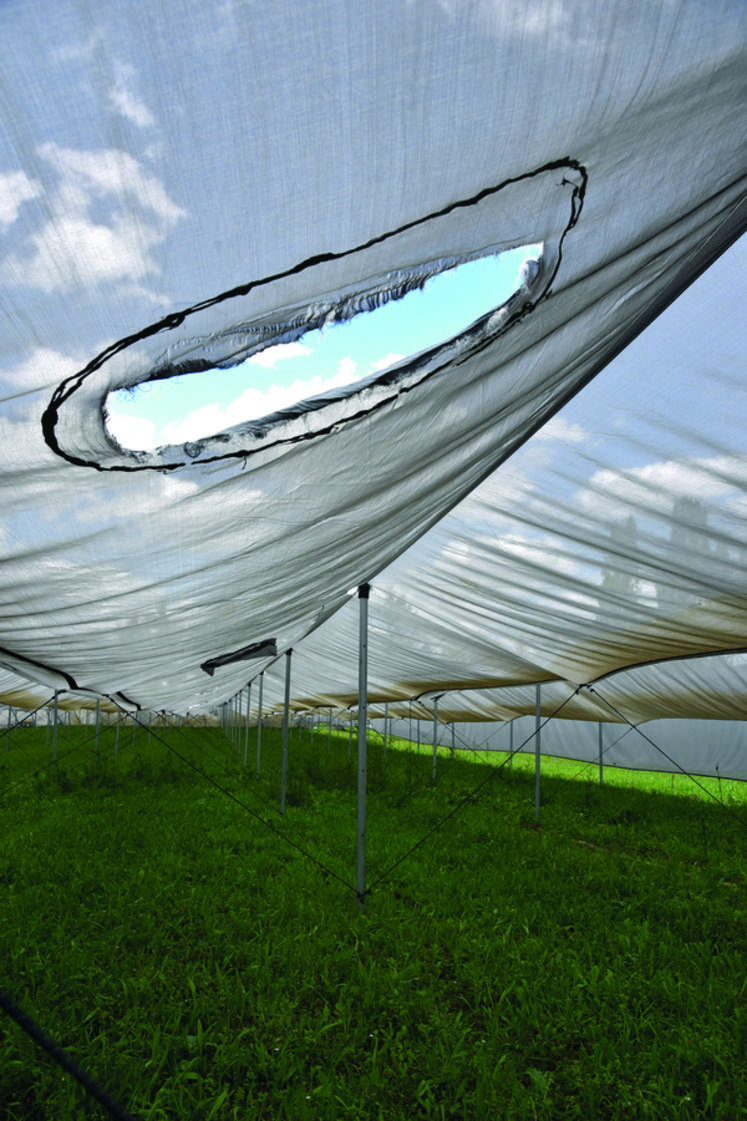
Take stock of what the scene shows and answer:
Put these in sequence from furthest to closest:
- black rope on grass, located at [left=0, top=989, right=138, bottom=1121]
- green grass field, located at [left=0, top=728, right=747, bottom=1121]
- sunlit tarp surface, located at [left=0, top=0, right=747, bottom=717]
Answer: green grass field, located at [left=0, top=728, right=747, bottom=1121] < black rope on grass, located at [left=0, top=989, right=138, bottom=1121] < sunlit tarp surface, located at [left=0, top=0, right=747, bottom=717]

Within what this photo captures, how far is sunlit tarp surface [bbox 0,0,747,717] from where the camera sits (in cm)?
85

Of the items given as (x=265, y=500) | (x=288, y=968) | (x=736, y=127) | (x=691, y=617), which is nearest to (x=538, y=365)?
(x=736, y=127)

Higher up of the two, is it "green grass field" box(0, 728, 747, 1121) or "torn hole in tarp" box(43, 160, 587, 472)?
"torn hole in tarp" box(43, 160, 587, 472)

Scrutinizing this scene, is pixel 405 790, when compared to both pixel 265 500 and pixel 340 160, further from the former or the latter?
pixel 340 160

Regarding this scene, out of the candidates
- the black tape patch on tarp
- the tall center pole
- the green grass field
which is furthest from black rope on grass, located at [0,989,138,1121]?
the black tape patch on tarp

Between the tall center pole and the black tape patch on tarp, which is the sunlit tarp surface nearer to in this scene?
the tall center pole

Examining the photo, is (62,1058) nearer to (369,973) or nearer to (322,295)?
(322,295)

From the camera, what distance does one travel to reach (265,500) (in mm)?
1887

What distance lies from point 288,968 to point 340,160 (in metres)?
3.46

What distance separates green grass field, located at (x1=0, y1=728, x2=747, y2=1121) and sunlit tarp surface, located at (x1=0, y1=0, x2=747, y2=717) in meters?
1.62

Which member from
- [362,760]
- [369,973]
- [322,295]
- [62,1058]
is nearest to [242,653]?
[362,760]

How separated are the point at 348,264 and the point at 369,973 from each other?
3158 mm

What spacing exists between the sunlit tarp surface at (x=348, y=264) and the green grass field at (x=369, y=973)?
1617 mm

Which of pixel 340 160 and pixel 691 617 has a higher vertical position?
pixel 340 160
